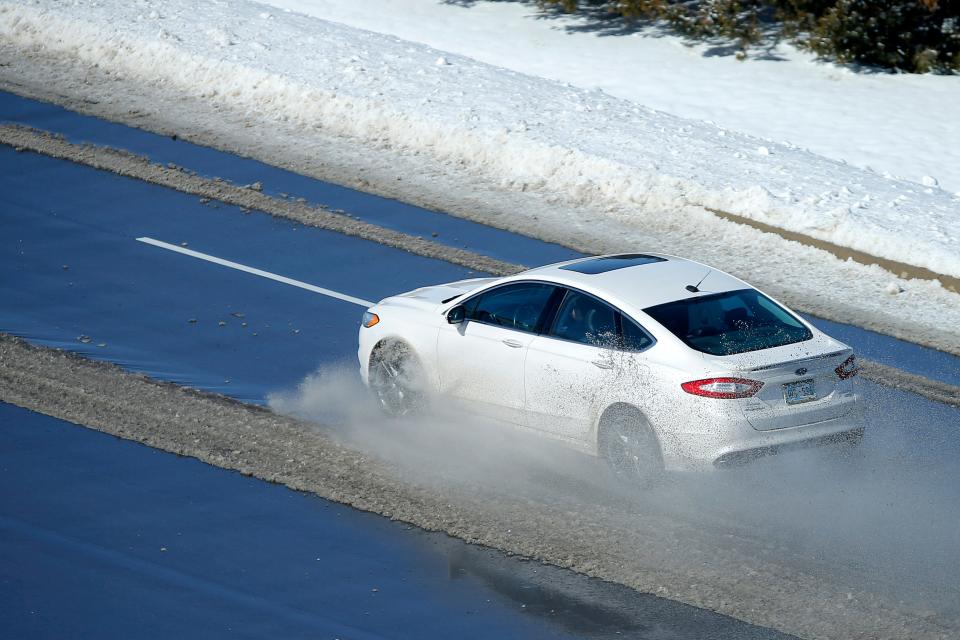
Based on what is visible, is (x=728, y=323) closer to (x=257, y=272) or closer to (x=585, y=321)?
(x=585, y=321)

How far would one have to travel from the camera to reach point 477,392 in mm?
11562

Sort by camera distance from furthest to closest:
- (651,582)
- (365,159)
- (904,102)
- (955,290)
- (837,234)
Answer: (904,102)
(365,159)
(837,234)
(955,290)
(651,582)

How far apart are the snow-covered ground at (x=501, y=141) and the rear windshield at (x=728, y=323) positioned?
183 inches

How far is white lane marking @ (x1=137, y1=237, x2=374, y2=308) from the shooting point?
1506 cm

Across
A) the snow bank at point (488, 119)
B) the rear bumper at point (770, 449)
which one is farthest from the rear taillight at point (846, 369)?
the snow bank at point (488, 119)

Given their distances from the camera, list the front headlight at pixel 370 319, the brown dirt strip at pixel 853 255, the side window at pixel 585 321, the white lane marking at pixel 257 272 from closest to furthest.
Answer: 1. the side window at pixel 585 321
2. the front headlight at pixel 370 319
3. the white lane marking at pixel 257 272
4. the brown dirt strip at pixel 853 255

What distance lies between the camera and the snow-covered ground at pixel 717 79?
76.0 feet

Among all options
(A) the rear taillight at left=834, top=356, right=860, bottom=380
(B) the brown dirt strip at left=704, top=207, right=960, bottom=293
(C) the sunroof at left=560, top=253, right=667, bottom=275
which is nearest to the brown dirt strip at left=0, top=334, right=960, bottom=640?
(A) the rear taillight at left=834, top=356, right=860, bottom=380

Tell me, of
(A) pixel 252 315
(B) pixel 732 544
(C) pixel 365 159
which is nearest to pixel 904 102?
(C) pixel 365 159

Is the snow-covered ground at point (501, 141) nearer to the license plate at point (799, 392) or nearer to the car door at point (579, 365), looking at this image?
the license plate at point (799, 392)

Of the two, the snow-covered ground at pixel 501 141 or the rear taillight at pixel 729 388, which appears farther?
the snow-covered ground at pixel 501 141

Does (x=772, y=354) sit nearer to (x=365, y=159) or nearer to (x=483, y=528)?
(x=483, y=528)

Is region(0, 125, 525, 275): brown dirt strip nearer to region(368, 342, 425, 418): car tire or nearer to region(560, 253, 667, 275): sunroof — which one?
region(368, 342, 425, 418): car tire

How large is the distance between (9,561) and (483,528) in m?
3.20
